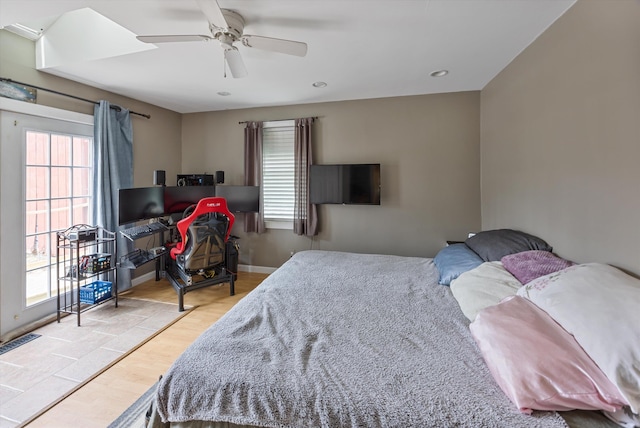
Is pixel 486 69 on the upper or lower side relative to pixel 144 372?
upper

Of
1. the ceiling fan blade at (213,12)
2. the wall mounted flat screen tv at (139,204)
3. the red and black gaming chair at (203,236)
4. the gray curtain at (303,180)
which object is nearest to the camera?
the ceiling fan blade at (213,12)

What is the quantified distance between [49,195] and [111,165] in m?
0.69

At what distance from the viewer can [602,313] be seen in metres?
1.04

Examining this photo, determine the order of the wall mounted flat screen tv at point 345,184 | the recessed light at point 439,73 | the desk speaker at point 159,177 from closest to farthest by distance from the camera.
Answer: the recessed light at point 439,73
the wall mounted flat screen tv at point 345,184
the desk speaker at point 159,177

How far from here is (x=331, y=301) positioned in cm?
183

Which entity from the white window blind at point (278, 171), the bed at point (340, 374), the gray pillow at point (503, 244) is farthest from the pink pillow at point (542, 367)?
the white window blind at point (278, 171)

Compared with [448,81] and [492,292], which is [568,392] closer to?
[492,292]

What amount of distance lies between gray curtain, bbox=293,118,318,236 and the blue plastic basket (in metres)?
2.39

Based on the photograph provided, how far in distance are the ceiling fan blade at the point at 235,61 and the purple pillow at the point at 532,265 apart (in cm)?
249

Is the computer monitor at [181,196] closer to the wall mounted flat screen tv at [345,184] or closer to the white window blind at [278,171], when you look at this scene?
the white window blind at [278,171]

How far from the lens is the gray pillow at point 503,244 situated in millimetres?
2111

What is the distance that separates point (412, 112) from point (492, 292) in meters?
2.82

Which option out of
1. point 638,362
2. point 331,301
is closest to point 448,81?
point 331,301

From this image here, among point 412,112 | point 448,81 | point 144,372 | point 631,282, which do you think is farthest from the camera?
point 412,112
